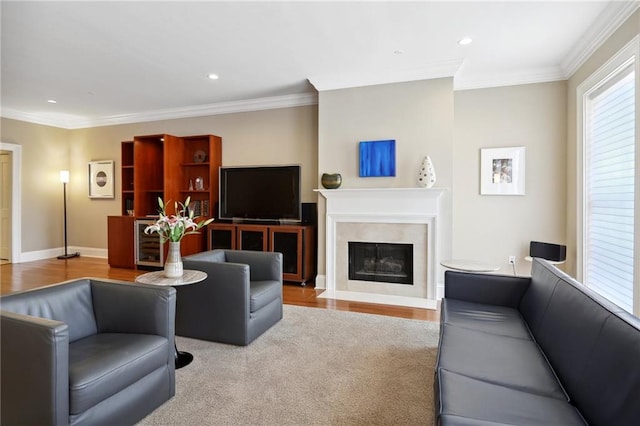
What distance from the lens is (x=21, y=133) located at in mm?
Answer: 6297

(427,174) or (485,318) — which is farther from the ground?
(427,174)

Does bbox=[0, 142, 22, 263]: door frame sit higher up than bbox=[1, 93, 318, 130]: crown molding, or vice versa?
bbox=[1, 93, 318, 130]: crown molding

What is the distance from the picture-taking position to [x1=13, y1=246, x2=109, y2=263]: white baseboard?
21.1ft

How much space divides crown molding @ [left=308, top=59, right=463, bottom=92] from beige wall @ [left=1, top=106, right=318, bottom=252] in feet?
2.48

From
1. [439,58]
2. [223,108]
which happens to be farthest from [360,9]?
[223,108]

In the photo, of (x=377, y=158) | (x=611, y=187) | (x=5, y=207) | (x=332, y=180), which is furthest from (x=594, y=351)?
(x=5, y=207)

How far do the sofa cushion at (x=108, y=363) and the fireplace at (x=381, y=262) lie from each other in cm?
292

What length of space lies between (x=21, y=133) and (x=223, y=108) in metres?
3.91

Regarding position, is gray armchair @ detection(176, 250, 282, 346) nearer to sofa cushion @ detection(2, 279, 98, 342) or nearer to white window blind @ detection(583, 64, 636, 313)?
sofa cushion @ detection(2, 279, 98, 342)

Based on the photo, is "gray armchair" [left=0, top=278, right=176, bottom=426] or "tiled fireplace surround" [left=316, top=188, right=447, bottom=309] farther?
"tiled fireplace surround" [left=316, top=188, right=447, bottom=309]

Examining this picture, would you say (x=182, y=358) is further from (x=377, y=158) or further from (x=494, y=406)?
(x=377, y=158)

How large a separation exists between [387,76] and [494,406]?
3.83 metres

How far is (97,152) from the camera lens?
6891 mm

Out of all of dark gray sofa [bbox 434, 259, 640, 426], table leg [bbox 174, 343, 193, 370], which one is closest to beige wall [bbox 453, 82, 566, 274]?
dark gray sofa [bbox 434, 259, 640, 426]
